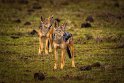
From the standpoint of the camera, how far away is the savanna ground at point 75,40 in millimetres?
18062

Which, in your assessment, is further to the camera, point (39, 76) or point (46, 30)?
point (46, 30)

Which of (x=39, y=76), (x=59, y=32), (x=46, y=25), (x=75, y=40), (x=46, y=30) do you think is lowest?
(x=75, y=40)

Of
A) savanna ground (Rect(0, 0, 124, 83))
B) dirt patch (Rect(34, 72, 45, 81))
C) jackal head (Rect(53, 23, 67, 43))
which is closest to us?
dirt patch (Rect(34, 72, 45, 81))

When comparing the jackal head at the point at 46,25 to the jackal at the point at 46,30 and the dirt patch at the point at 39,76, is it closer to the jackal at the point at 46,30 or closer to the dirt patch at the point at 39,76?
the jackal at the point at 46,30

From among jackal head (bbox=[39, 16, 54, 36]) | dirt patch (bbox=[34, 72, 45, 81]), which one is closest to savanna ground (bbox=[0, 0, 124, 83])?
dirt patch (bbox=[34, 72, 45, 81])

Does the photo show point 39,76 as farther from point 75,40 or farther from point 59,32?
point 75,40

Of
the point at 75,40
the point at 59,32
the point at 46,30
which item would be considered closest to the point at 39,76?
the point at 59,32

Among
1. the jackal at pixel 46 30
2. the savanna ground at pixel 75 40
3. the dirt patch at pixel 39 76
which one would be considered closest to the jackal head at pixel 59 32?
the savanna ground at pixel 75 40

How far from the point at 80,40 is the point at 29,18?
11283 mm

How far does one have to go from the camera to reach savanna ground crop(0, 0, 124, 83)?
18.1 meters

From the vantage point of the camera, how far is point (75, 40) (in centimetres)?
2733

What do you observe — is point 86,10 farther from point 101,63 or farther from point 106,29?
point 101,63

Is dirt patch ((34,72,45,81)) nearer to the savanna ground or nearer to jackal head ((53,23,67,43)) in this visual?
the savanna ground

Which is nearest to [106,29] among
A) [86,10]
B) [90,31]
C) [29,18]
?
[90,31]
